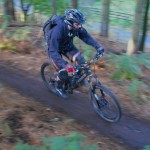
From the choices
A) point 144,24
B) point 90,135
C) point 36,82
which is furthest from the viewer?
point 144,24

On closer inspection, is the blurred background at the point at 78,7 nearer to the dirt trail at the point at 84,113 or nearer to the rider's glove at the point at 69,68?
the dirt trail at the point at 84,113

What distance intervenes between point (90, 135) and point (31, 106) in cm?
172

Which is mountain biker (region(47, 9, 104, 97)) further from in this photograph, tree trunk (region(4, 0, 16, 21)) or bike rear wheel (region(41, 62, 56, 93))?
tree trunk (region(4, 0, 16, 21))

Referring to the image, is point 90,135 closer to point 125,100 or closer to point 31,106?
point 31,106

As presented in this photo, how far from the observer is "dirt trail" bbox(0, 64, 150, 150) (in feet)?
21.3

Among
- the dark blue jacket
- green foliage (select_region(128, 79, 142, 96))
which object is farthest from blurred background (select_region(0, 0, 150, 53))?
the dark blue jacket

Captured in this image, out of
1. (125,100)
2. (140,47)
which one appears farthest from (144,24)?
(125,100)

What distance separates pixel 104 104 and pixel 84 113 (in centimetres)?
59

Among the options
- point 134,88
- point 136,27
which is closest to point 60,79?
point 134,88

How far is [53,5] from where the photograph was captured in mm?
13016

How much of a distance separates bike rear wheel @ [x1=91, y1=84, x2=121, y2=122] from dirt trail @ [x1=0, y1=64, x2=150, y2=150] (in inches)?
5.9

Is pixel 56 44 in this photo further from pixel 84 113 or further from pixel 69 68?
pixel 84 113

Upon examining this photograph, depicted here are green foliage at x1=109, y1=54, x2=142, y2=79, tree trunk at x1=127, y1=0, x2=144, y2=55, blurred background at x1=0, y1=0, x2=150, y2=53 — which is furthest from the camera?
blurred background at x1=0, y1=0, x2=150, y2=53

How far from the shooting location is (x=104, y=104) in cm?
711
